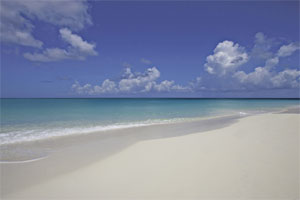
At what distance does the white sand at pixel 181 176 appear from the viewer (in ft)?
9.82

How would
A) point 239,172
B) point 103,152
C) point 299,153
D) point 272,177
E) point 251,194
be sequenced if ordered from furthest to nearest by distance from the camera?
point 103,152, point 299,153, point 239,172, point 272,177, point 251,194

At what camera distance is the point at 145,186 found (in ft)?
10.5

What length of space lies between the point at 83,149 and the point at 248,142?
22.8 feet

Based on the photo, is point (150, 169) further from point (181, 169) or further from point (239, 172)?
point (239, 172)

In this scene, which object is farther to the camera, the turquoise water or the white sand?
the turquoise water

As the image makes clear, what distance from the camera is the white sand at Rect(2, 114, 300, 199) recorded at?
2992 mm

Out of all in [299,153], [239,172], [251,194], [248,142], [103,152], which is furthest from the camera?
[248,142]

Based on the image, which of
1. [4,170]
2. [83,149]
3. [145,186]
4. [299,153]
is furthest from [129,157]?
[299,153]

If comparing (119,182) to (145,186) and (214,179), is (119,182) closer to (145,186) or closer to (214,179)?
(145,186)

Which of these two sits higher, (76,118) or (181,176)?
(76,118)

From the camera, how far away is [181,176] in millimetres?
3525

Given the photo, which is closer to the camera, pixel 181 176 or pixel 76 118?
pixel 181 176

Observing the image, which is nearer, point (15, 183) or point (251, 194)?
point (251, 194)

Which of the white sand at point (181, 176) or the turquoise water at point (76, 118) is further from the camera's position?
the turquoise water at point (76, 118)
